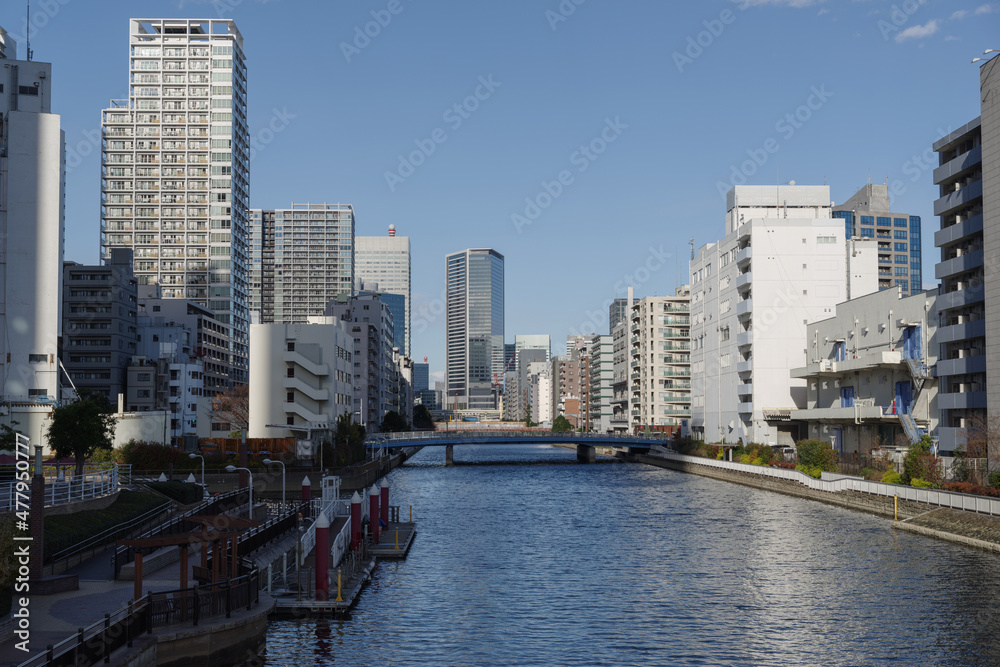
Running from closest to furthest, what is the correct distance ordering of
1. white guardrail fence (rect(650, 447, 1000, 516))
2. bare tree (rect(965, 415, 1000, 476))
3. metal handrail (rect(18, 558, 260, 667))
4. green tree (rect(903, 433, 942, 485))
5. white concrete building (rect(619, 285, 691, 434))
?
metal handrail (rect(18, 558, 260, 667)), white guardrail fence (rect(650, 447, 1000, 516)), bare tree (rect(965, 415, 1000, 476)), green tree (rect(903, 433, 942, 485)), white concrete building (rect(619, 285, 691, 434))

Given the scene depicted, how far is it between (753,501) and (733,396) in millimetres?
45010

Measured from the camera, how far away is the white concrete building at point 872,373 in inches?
3209

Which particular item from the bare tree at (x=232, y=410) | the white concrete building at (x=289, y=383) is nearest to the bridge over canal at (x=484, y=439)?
the bare tree at (x=232, y=410)

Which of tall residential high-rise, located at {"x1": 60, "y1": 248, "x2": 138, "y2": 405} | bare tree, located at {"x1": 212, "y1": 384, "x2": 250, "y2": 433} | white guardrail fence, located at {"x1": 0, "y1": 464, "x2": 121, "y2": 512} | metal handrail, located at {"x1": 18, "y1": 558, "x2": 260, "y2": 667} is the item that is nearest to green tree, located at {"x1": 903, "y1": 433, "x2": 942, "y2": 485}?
metal handrail, located at {"x1": 18, "y1": 558, "x2": 260, "y2": 667}

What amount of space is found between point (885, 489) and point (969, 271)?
1958cm

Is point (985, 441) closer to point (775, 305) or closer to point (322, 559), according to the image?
point (322, 559)

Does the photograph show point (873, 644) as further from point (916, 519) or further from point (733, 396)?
point (733, 396)

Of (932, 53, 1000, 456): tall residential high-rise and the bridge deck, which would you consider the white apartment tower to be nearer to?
the bridge deck

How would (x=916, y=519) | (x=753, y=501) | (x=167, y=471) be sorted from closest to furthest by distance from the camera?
(x=916, y=519)
(x=753, y=501)
(x=167, y=471)

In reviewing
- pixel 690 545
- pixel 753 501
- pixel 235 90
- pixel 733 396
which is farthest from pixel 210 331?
pixel 690 545

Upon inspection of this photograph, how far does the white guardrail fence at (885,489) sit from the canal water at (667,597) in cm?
313

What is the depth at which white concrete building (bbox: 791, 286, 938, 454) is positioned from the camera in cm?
8150

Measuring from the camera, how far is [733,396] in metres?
126

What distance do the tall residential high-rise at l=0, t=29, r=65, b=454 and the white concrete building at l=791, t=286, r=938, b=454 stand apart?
80.9 m
